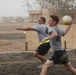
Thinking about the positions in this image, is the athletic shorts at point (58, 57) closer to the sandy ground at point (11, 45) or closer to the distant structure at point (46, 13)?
the sandy ground at point (11, 45)

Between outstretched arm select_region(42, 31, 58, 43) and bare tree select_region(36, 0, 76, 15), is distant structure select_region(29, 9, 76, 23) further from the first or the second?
outstretched arm select_region(42, 31, 58, 43)

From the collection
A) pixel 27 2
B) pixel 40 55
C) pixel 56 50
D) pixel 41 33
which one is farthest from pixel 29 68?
pixel 27 2

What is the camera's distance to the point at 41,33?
9.52 m

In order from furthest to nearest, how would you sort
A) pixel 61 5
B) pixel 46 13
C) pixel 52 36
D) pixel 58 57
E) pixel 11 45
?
pixel 61 5 < pixel 46 13 < pixel 11 45 < pixel 58 57 < pixel 52 36

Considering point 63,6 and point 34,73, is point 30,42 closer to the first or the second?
point 34,73

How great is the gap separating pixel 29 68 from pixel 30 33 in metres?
8.31

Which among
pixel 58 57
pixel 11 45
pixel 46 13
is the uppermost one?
pixel 58 57

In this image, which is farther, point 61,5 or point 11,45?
point 61,5

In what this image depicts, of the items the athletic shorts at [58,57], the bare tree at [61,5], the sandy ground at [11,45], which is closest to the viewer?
the athletic shorts at [58,57]

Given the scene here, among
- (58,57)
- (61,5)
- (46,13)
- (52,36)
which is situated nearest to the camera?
(52,36)

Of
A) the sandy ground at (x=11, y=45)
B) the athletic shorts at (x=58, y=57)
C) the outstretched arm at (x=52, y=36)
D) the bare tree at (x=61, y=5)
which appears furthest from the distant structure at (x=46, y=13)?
the outstretched arm at (x=52, y=36)

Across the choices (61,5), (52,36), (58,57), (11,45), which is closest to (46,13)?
(61,5)

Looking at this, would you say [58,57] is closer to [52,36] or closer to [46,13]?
[52,36]

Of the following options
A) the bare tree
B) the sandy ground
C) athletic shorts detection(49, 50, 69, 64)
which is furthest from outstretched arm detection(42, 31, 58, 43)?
the bare tree
